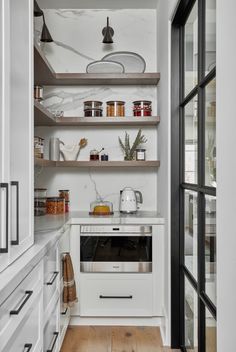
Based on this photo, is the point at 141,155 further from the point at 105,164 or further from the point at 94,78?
the point at 94,78

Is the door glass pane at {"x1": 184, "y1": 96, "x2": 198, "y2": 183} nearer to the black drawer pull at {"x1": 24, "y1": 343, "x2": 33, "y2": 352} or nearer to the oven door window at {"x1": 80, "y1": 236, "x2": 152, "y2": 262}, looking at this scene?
the oven door window at {"x1": 80, "y1": 236, "x2": 152, "y2": 262}

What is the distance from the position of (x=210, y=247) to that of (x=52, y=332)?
42.9 inches

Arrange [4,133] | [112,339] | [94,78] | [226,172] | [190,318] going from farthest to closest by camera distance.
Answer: [94,78]
[112,339]
[190,318]
[4,133]
[226,172]

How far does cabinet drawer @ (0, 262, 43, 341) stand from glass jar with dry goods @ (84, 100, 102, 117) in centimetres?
181

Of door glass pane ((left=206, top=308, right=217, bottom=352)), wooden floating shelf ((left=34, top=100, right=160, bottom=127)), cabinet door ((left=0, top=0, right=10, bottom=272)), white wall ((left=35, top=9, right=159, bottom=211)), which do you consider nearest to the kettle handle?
white wall ((left=35, top=9, right=159, bottom=211))

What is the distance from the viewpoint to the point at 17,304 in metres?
1.26

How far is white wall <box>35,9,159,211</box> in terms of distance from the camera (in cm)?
332

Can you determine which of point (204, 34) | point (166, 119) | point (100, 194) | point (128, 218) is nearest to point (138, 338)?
point (128, 218)

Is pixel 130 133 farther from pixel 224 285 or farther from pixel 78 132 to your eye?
pixel 224 285

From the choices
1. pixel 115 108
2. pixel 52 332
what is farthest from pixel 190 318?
pixel 115 108

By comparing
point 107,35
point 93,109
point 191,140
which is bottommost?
point 191,140

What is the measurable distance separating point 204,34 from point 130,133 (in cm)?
168

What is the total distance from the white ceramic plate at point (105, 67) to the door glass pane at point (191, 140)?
1085mm

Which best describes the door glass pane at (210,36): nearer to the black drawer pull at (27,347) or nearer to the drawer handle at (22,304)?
the drawer handle at (22,304)
